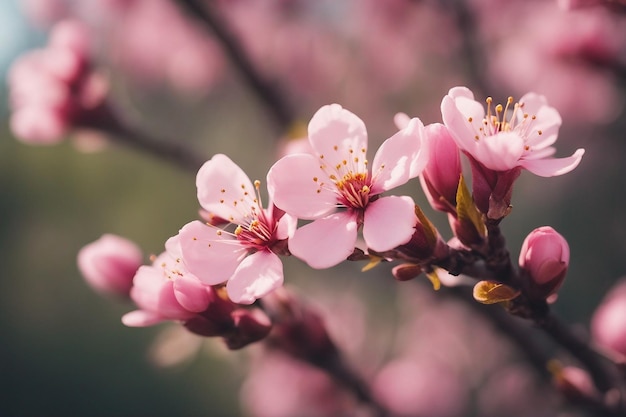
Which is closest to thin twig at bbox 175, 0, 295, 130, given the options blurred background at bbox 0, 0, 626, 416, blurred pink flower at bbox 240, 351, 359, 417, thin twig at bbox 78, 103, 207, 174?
blurred background at bbox 0, 0, 626, 416

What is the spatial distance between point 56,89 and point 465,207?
2.91 ft

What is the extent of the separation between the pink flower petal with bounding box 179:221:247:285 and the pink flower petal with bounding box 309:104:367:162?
0.47 feet

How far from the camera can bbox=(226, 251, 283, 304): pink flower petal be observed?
0.56 meters

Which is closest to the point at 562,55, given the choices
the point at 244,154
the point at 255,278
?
the point at 255,278

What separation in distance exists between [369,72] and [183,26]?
0.82 m

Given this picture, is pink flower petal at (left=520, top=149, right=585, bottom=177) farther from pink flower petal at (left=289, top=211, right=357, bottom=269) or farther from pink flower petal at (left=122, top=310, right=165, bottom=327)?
pink flower petal at (left=122, top=310, right=165, bottom=327)

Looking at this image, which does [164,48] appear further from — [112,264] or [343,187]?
[343,187]

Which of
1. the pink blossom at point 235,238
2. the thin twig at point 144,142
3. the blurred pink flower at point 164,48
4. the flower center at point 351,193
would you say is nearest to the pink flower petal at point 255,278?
the pink blossom at point 235,238

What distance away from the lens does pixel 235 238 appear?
69cm

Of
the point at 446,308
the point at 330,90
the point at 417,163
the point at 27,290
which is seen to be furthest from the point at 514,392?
the point at 27,290

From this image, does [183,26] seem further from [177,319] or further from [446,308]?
[177,319]

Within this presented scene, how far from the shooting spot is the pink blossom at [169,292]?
2.02 ft

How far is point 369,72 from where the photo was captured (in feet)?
7.98

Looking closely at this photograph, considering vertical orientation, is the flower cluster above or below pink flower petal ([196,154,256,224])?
below
